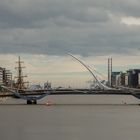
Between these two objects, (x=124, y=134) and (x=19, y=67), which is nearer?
(x=124, y=134)

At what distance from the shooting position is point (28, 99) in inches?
5295

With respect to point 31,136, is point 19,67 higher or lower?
higher

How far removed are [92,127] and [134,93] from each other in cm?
7364

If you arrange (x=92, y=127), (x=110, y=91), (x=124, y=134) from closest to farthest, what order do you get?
(x=124, y=134) → (x=92, y=127) → (x=110, y=91)

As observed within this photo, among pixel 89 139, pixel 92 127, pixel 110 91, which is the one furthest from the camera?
pixel 110 91

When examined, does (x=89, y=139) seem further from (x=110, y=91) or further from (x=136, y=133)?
(x=110, y=91)

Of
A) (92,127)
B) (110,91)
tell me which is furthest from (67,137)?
(110,91)

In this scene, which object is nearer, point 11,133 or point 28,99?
point 11,133

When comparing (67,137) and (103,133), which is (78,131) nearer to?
(103,133)

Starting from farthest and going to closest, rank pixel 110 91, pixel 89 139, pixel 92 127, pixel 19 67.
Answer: pixel 19 67, pixel 110 91, pixel 92 127, pixel 89 139

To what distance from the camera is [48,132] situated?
184 ft

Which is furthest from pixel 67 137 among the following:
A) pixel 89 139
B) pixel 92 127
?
pixel 92 127

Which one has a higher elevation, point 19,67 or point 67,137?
point 19,67

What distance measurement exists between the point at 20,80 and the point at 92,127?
128 m
